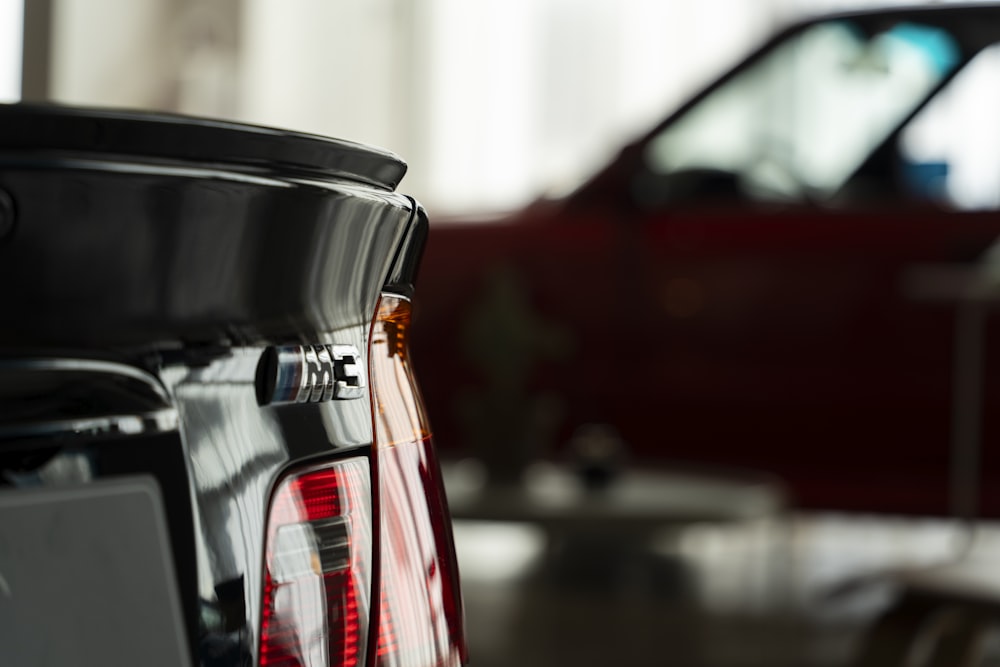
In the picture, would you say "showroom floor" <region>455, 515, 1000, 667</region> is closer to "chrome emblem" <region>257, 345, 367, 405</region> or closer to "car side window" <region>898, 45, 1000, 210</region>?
"car side window" <region>898, 45, 1000, 210</region>

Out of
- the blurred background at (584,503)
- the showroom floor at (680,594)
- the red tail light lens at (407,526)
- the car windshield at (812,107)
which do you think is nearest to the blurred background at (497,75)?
the blurred background at (584,503)

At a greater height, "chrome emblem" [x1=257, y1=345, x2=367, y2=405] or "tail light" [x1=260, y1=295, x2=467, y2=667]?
"chrome emblem" [x1=257, y1=345, x2=367, y2=405]

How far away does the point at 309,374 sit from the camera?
513 mm

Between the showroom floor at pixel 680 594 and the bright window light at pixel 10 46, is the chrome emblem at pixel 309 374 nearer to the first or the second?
the showroom floor at pixel 680 594

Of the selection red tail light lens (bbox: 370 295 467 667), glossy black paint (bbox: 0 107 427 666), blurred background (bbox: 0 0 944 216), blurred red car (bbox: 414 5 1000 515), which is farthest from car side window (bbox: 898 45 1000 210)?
blurred background (bbox: 0 0 944 216)

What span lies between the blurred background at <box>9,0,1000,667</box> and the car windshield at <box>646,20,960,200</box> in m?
0.12

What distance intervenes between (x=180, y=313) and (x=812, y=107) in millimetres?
2966

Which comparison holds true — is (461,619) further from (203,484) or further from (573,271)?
(573,271)

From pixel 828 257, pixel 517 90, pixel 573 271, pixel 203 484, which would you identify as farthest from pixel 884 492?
pixel 517 90

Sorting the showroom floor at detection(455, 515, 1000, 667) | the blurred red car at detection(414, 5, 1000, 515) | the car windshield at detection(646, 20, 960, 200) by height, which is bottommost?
the showroom floor at detection(455, 515, 1000, 667)

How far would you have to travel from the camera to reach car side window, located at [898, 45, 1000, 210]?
3.22 m

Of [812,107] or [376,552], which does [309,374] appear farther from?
[812,107]

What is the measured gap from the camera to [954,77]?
3.22 m

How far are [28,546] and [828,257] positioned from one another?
2933 mm
